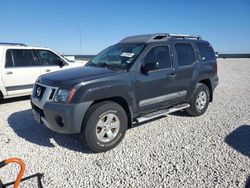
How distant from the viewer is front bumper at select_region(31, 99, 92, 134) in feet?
11.5

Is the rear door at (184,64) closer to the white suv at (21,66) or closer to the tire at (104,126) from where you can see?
the tire at (104,126)

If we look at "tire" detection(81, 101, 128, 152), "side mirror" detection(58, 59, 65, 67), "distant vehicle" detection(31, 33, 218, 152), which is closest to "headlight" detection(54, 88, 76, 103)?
"distant vehicle" detection(31, 33, 218, 152)

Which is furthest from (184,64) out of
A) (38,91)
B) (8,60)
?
(8,60)

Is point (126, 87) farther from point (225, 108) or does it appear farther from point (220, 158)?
point (225, 108)

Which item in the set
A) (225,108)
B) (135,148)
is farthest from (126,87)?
(225,108)

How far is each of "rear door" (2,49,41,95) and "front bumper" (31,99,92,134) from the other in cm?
380

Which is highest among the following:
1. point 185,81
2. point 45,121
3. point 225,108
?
point 185,81

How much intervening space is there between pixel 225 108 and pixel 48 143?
16.3ft

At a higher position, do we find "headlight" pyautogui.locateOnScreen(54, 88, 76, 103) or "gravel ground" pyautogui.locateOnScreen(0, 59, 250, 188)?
"headlight" pyautogui.locateOnScreen(54, 88, 76, 103)

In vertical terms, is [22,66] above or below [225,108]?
above

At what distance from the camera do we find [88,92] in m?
3.57

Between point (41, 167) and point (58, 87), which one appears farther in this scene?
point (58, 87)

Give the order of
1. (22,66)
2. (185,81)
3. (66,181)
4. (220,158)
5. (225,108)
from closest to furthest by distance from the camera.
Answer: (66,181) → (220,158) → (185,81) → (225,108) → (22,66)

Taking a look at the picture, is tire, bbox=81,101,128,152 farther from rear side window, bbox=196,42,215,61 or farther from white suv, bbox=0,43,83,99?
white suv, bbox=0,43,83,99
